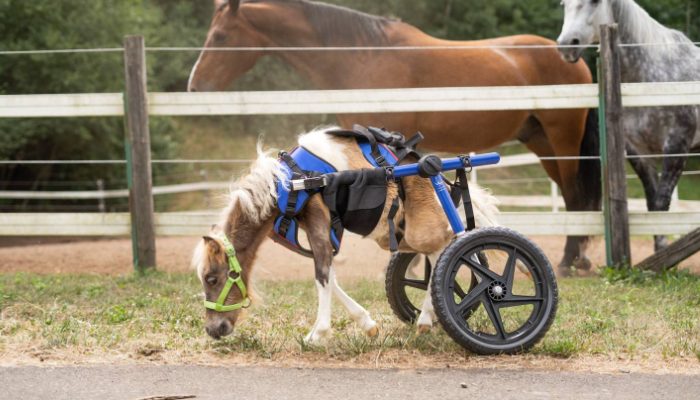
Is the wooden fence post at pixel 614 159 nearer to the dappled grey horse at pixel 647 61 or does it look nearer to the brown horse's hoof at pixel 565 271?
the dappled grey horse at pixel 647 61

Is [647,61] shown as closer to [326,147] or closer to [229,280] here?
[326,147]

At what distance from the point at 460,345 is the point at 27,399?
6.61 feet

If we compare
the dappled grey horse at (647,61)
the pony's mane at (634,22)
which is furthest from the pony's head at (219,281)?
the pony's mane at (634,22)

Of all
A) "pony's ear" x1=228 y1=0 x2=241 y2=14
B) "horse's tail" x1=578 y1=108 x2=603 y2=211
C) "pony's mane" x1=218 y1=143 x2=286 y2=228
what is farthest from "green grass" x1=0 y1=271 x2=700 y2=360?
"pony's ear" x1=228 y1=0 x2=241 y2=14

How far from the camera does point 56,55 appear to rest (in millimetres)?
13984

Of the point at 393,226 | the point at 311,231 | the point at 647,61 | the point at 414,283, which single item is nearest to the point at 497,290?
the point at 393,226

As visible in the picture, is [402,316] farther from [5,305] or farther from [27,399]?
[5,305]

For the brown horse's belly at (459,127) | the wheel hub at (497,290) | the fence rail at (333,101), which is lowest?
the wheel hub at (497,290)

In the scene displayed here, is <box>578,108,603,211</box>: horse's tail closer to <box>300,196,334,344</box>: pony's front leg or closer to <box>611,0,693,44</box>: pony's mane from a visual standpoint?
<box>611,0,693,44</box>: pony's mane

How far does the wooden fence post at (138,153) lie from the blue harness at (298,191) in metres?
2.90

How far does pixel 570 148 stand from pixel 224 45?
343cm

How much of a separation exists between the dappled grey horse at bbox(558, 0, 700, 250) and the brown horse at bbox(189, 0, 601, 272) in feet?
1.59

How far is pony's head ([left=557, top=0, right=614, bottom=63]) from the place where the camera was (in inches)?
295

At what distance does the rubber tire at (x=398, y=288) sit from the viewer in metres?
4.93
